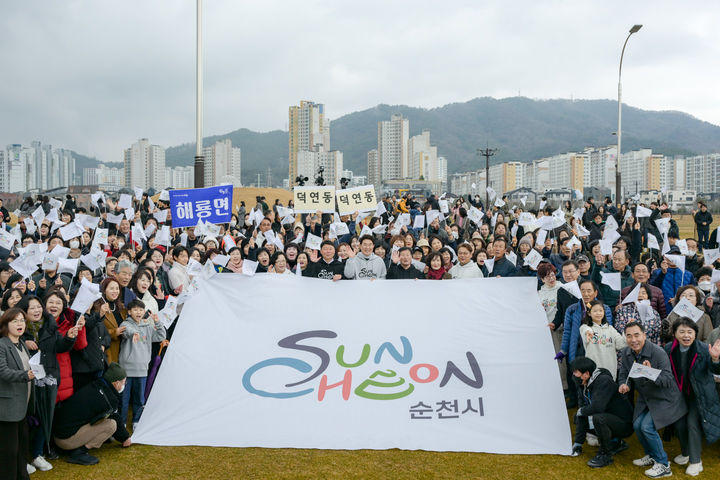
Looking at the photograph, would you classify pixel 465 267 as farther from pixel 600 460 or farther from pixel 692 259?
pixel 692 259

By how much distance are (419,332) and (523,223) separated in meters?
6.54

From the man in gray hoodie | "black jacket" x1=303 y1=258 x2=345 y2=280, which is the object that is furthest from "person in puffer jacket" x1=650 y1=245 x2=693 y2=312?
"black jacket" x1=303 y1=258 x2=345 y2=280

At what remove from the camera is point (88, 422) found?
557cm

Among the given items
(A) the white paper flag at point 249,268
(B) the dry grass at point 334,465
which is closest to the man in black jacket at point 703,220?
(B) the dry grass at point 334,465

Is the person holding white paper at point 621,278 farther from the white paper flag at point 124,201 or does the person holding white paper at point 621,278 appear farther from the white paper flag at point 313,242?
the white paper flag at point 124,201

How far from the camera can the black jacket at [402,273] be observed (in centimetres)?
758

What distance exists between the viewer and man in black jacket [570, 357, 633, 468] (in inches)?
211

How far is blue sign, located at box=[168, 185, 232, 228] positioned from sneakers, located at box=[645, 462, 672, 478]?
8.21 metres

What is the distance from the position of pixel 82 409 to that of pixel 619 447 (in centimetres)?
503

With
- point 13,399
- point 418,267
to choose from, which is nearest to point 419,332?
point 418,267

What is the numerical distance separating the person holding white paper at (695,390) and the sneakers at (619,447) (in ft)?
1.42

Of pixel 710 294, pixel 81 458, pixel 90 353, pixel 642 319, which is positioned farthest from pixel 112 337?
pixel 710 294

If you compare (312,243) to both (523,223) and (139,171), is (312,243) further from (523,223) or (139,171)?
(139,171)

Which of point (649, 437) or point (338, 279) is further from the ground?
point (338, 279)
